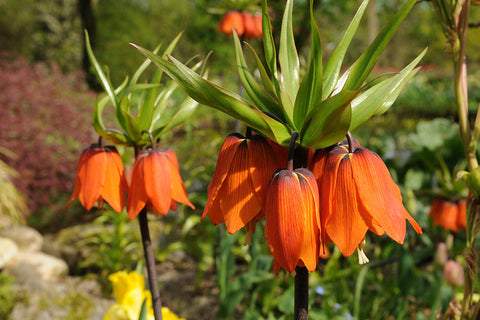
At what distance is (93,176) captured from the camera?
101cm

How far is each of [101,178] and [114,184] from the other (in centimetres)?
4

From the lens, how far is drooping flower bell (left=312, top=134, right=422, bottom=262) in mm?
603

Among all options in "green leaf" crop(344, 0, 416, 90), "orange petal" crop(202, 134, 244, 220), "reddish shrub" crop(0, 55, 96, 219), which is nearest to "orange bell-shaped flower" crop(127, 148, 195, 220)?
"orange petal" crop(202, 134, 244, 220)

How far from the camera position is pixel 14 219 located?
400 centimetres

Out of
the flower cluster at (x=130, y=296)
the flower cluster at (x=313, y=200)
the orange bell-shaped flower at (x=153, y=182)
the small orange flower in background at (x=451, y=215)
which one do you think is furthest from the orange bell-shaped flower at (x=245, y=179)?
the small orange flower in background at (x=451, y=215)

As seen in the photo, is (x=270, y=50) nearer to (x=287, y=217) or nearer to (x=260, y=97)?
(x=260, y=97)

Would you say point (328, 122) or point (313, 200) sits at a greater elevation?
point (328, 122)

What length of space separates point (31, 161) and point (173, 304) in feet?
8.01

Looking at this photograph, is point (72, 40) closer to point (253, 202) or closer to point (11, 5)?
point (11, 5)

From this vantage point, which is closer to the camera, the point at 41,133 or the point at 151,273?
the point at 151,273

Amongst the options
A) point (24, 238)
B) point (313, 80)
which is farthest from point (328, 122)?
point (24, 238)

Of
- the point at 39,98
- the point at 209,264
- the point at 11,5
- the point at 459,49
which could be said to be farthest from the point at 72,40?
the point at 459,49

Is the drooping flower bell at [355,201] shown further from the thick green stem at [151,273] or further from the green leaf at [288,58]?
the thick green stem at [151,273]

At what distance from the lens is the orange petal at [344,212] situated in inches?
23.8
